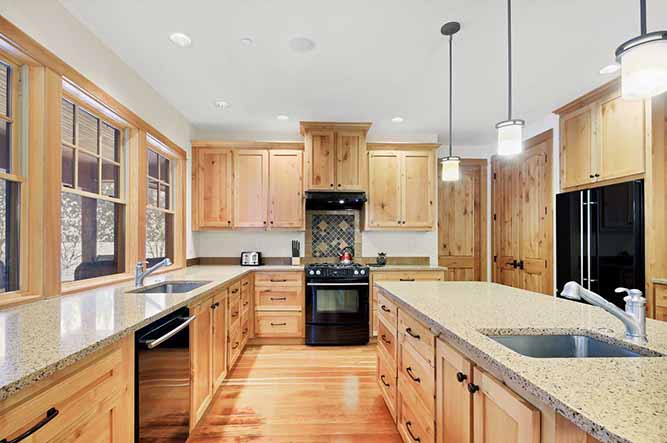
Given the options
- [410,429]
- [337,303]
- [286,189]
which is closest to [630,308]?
[410,429]

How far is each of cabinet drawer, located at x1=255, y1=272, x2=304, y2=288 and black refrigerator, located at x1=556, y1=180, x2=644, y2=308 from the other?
9.06 ft

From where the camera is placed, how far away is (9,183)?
1.76 meters

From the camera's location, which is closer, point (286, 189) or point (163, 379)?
point (163, 379)

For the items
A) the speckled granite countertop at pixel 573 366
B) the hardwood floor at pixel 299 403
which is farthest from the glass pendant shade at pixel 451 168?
the hardwood floor at pixel 299 403

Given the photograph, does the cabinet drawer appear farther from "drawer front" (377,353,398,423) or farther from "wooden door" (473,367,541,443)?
"wooden door" (473,367,541,443)

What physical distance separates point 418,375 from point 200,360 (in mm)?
1346

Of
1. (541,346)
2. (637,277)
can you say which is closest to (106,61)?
(541,346)

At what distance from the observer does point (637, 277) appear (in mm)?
2707

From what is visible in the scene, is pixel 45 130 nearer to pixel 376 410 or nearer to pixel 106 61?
pixel 106 61

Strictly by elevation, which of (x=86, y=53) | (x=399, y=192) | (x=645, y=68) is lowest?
(x=399, y=192)

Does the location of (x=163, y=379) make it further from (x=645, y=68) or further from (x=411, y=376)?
(x=645, y=68)

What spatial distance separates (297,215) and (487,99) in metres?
2.43

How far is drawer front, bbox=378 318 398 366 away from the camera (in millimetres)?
2174

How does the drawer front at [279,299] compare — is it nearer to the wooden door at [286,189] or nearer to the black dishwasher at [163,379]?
the wooden door at [286,189]
